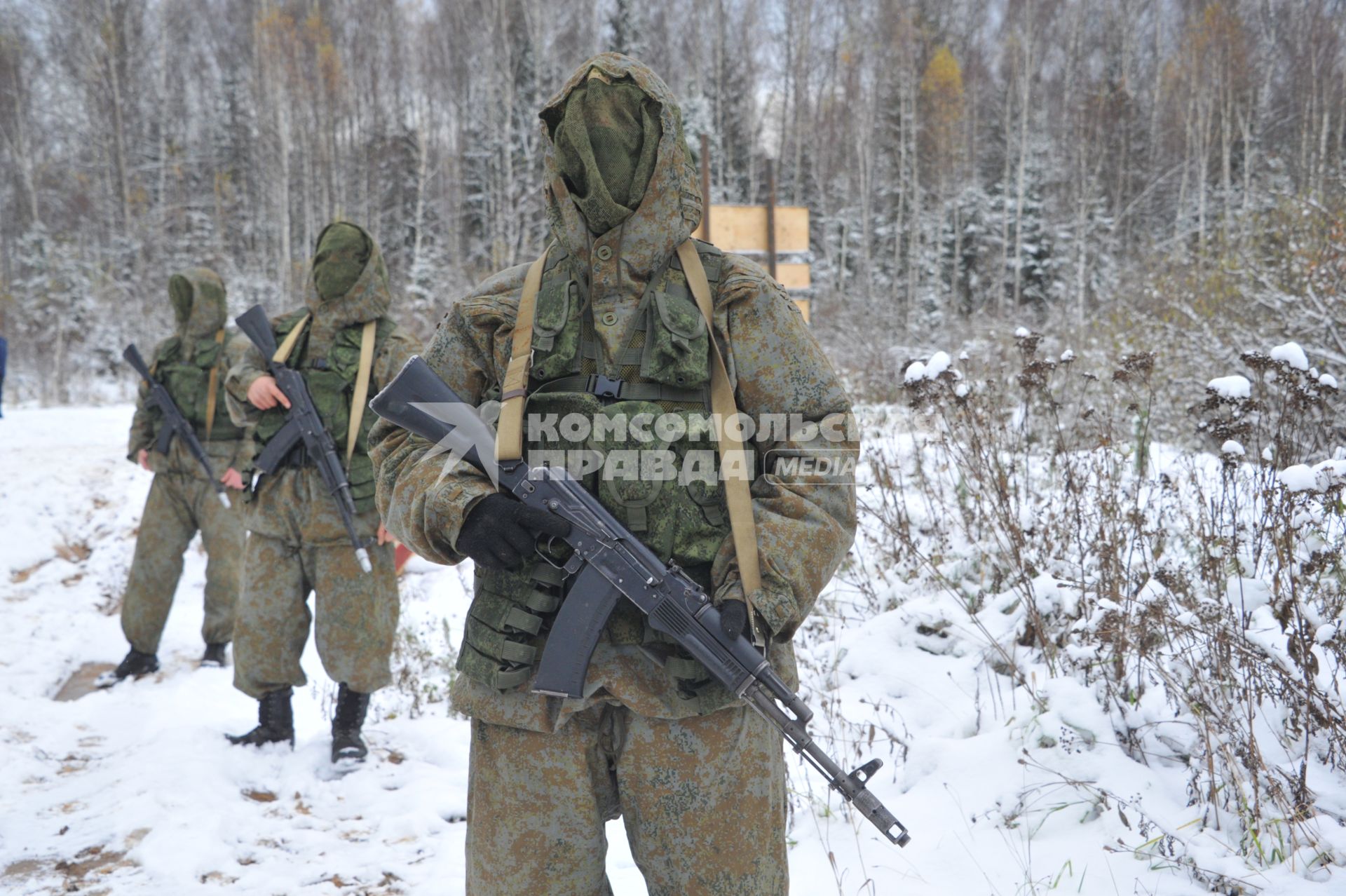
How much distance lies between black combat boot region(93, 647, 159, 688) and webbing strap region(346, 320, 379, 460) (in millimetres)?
2393

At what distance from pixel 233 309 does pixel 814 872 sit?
72.8ft

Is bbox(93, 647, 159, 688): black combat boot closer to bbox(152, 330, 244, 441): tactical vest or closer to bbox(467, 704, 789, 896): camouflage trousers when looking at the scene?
bbox(152, 330, 244, 441): tactical vest

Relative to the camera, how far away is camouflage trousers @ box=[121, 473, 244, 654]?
492cm

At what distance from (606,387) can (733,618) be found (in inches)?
20.3

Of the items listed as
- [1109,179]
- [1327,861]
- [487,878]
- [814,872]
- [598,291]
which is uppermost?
[1109,179]

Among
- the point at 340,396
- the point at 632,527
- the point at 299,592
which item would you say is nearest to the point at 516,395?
the point at 632,527

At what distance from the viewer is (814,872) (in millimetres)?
2691

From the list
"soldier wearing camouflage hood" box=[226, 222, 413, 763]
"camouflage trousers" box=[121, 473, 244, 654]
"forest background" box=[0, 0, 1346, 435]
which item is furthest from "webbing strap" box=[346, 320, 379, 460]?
"forest background" box=[0, 0, 1346, 435]

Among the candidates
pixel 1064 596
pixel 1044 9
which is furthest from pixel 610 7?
pixel 1064 596

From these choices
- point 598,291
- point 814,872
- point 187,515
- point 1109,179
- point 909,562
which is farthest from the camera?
point 1109,179

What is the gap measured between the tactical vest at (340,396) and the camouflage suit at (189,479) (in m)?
1.46

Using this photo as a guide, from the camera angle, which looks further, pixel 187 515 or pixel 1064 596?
pixel 187 515

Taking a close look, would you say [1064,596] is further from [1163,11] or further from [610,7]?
[1163,11]

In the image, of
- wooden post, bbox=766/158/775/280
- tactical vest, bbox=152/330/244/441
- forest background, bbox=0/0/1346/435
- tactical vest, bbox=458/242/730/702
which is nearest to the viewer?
tactical vest, bbox=458/242/730/702
